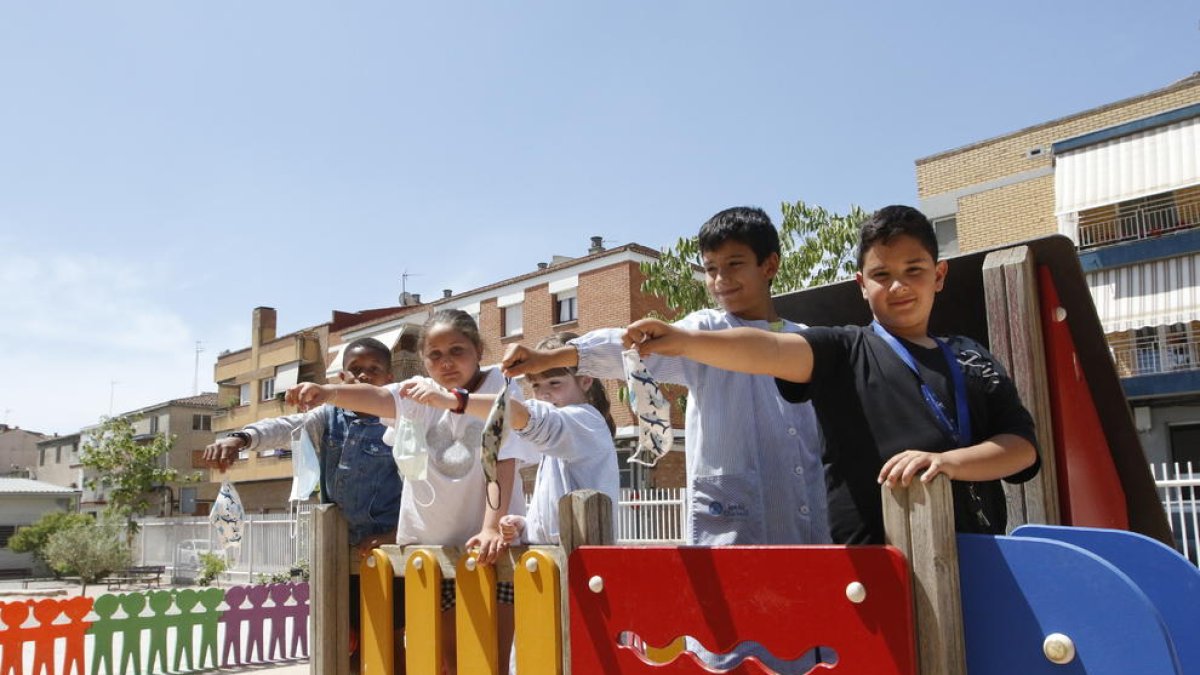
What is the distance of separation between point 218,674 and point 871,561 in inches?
347

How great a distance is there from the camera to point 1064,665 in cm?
155

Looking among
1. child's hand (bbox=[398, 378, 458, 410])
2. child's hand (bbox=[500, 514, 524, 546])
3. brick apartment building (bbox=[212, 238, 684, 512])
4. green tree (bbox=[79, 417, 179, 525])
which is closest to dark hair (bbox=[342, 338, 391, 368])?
child's hand (bbox=[398, 378, 458, 410])

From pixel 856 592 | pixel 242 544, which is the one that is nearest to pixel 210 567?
pixel 242 544

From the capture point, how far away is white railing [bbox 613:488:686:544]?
51.5 ft

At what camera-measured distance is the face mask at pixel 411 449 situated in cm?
309

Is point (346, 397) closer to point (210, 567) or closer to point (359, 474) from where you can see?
point (359, 474)

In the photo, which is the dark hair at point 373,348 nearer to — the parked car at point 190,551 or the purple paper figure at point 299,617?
the purple paper figure at point 299,617

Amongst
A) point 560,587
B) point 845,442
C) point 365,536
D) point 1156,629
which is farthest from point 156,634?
point 1156,629

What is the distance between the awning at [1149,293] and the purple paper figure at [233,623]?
18405 millimetres

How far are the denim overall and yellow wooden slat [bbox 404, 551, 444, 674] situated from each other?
0.67 m

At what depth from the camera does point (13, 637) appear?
7.12 m

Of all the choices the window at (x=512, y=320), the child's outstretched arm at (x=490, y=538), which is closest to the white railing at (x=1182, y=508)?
the child's outstretched arm at (x=490, y=538)

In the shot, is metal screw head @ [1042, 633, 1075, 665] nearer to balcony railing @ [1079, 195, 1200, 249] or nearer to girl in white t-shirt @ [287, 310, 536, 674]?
girl in white t-shirt @ [287, 310, 536, 674]

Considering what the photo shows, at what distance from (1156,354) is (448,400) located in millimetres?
22301
